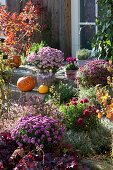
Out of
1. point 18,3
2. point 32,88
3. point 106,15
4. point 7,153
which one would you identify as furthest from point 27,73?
point 7,153

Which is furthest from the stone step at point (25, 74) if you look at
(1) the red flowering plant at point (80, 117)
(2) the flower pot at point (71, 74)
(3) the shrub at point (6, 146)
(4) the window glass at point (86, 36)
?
(3) the shrub at point (6, 146)

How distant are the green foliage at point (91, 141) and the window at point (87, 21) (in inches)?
140

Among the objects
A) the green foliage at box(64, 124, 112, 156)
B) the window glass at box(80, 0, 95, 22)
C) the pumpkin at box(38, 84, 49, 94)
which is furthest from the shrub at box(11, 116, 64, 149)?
the window glass at box(80, 0, 95, 22)

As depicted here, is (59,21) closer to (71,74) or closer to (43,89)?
(71,74)

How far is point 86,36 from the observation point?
6887mm

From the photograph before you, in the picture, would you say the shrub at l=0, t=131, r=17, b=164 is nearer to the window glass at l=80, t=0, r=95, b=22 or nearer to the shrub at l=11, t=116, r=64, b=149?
the shrub at l=11, t=116, r=64, b=149

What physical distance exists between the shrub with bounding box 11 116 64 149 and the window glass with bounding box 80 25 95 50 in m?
4.40

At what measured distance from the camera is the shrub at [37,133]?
2.70 metres

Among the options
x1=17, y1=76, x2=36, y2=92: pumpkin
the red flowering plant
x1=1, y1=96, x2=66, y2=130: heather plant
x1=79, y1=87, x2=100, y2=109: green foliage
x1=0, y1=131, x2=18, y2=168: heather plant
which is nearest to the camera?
x1=0, y1=131, x2=18, y2=168: heather plant

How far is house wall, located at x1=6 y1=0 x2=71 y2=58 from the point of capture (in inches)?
275

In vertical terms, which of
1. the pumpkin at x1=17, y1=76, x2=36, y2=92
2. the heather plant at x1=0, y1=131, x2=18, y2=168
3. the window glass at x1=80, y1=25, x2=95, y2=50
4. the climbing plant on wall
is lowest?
the heather plant at x1=0, y1=131, x2=18, y2=168

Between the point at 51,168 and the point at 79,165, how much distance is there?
0.30m

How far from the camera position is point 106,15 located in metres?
5.62

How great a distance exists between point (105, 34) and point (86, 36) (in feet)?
4.12
